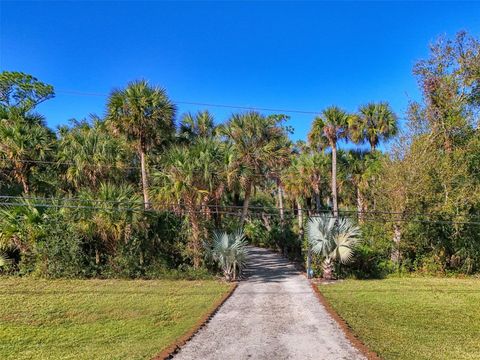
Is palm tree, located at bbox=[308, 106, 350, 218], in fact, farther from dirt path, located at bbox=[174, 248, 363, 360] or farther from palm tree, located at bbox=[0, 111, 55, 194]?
palm tree, located at bbox=[0, 111, 55, 194]

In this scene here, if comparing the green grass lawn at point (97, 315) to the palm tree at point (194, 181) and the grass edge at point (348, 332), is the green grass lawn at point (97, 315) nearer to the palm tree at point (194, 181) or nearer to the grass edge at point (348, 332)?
the palm tree at point (194, 181)

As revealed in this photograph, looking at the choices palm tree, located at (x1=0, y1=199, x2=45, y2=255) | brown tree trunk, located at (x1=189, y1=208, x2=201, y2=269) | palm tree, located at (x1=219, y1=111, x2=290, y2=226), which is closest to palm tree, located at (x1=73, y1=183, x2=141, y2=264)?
palm tree, located at (x1=0, y1=199, x2=45, y2=255)

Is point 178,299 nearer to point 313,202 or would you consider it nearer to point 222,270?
point 222,270

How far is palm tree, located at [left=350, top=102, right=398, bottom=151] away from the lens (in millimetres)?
21594

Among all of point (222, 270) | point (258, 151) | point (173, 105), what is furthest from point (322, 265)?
point (173, 105)

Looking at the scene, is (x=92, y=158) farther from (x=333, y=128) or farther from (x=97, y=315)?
(x=333, y=128)

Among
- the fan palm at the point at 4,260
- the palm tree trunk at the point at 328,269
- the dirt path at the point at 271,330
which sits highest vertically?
the fan palm at the point at 4,260

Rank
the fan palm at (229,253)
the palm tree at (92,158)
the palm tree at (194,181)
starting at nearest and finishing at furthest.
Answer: the palm tree at (194,181) → the fan palm at (229,253) → the palm tree at (92,158)

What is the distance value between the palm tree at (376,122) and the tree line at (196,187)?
90 centimetres

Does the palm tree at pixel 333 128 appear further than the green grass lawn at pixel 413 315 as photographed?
Yes

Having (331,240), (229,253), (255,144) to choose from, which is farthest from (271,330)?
(255,144)

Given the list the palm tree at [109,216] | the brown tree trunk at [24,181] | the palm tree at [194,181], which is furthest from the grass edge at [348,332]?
the brown tree trunk at [24,181]

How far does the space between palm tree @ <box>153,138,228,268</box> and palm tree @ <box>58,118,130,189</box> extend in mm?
4862

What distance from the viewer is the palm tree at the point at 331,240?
14609 millimetres
